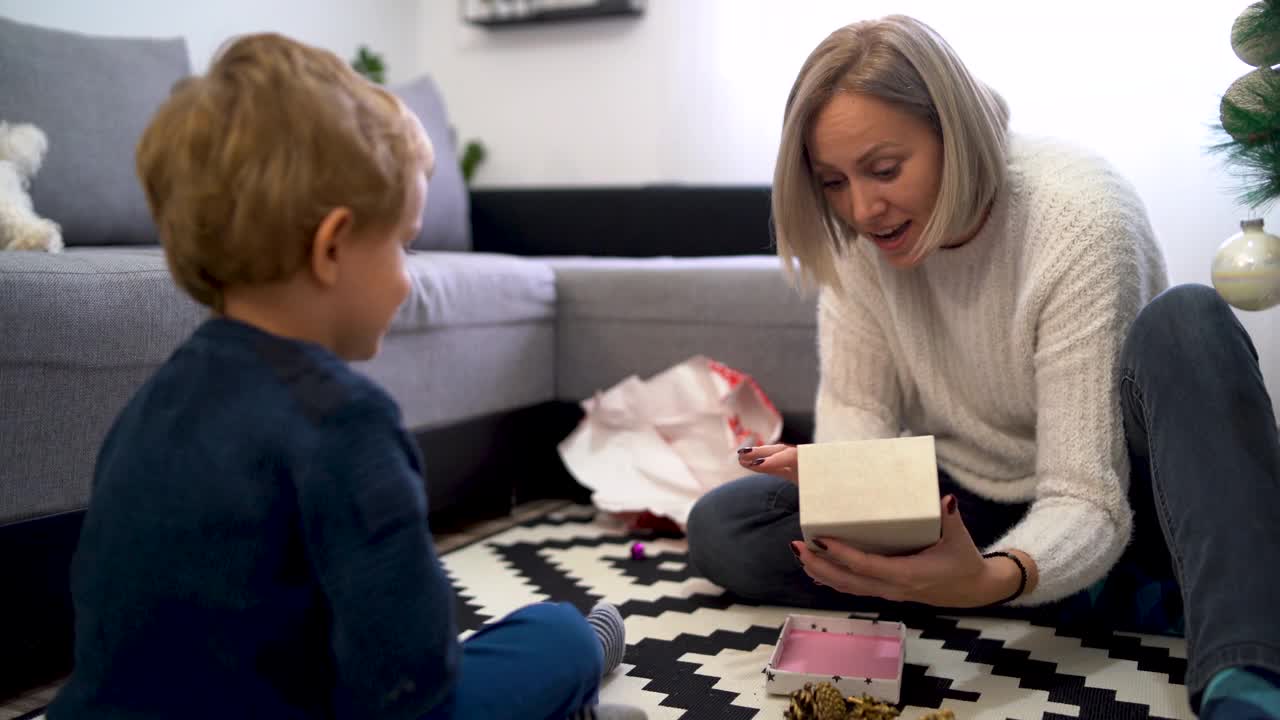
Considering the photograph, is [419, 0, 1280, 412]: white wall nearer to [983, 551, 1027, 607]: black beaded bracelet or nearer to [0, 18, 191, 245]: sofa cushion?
[983, 551, 1027, 607]: black beaded bracelet

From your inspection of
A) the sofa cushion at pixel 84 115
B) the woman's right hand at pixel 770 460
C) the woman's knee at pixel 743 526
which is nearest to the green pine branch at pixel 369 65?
the sofa cushion at pixel 84 115

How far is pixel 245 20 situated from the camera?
8.95ft

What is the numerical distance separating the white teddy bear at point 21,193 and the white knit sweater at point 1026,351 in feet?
3.74

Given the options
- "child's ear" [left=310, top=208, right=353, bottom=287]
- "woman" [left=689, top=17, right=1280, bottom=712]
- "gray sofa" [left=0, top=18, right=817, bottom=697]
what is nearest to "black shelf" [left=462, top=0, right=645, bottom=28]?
"gray sofa" [left=0, top=18, right=817, bottom=697]

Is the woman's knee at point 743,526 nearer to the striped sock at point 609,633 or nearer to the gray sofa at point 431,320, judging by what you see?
the striped sock at point 609,633

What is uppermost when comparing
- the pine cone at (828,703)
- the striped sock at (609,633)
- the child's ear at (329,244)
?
the child's ear at (329,244)

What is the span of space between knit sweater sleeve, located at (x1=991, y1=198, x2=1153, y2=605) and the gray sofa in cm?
84

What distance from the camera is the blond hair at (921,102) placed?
1.15 m

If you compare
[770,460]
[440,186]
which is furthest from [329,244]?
[440,186]

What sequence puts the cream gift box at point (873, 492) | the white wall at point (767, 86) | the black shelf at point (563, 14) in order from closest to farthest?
the cream gift box at point (873, 492)
the white wall at point (767, 86)
the black shelf at point (563, 14)

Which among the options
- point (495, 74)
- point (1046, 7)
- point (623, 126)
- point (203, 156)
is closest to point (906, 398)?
point (203, 156)

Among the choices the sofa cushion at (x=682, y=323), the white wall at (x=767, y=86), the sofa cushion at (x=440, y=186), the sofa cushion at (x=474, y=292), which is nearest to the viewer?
the sofa cushion at (x=474, y=292)

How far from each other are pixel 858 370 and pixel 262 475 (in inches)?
34.6

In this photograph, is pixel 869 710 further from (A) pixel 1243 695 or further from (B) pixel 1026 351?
(B) pixel 1026 351
